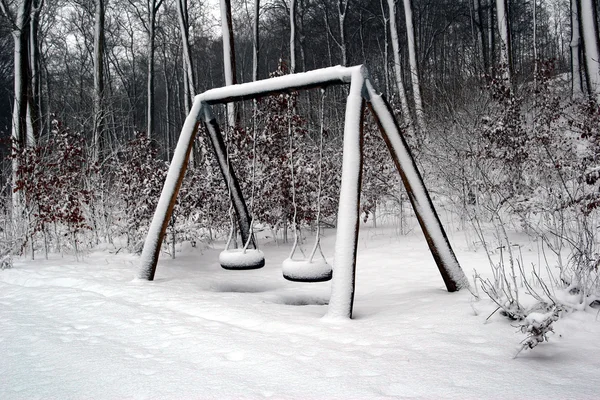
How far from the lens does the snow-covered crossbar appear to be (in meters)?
2.83

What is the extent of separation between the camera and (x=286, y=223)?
7.04 metres

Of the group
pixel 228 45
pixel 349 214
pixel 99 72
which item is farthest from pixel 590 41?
pixel 99 72

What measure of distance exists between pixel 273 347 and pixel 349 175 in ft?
4.23

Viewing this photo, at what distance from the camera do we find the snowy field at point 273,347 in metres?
1.77

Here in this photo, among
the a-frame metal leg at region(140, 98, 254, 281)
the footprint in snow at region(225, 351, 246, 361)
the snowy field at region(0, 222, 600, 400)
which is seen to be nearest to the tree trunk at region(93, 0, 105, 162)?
the a-frame metal leg at region(140, 98, 254, 281)

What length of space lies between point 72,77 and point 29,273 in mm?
28118

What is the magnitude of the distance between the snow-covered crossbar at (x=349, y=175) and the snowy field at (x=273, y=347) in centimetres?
25

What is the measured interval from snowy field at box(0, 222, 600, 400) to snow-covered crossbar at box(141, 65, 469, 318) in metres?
0.25

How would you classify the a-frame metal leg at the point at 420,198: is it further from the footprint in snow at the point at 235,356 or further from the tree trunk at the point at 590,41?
the tree trunk at the point at 590,41

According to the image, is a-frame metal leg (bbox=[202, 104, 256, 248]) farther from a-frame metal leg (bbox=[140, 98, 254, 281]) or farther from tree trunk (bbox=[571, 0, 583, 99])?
tree trunk (bbox=[571, 0, 583, 99])

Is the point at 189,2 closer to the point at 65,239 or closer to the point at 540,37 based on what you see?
the point at 65,239

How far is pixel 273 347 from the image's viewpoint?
7.45 feet

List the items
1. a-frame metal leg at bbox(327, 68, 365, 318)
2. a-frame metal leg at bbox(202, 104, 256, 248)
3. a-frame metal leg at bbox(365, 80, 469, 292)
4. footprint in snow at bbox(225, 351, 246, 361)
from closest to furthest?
footprint in snow at bbox(225, 351, 246, 361) < a-frame metal leg at bbox(327, 68, 365, 318) < a-frame metal leg at bbox(365, 80, 469, 292) < a-frame metal leg at bbox(202, 104, 256, 248)

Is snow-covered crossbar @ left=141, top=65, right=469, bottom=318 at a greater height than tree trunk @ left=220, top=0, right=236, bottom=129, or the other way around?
tree trunk @ left=220, top=0, right=236, bottom=129
